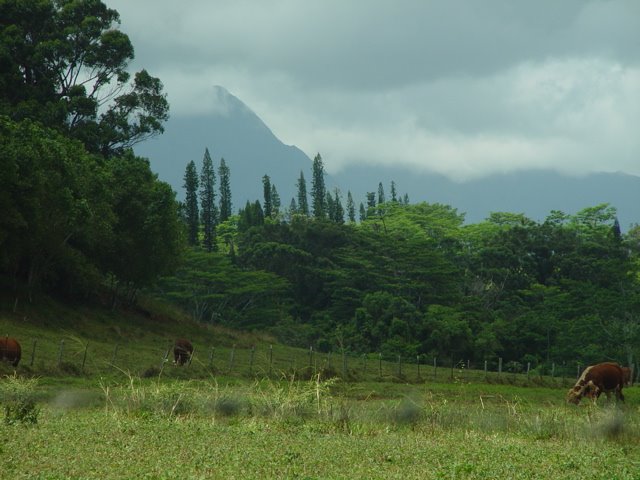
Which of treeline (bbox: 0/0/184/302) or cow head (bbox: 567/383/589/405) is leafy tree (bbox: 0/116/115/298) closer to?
treeline (bbox: 0/0/184/302)

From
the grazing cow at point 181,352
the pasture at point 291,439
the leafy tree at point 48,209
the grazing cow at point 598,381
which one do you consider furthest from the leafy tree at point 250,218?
the pasture at point 291,439

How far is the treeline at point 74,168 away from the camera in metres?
39.3

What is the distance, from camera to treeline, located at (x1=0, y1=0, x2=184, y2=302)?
129 ft

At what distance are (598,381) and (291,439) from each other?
15.3 meters

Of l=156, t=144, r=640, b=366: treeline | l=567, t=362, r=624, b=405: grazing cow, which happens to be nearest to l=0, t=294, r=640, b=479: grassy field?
l=567, t=362, r=624, b=405: grazing cow

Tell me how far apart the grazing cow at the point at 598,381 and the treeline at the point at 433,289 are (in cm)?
2294

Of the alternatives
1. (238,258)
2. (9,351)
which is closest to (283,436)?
(9,351)

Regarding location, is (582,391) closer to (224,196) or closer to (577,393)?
(577,393)

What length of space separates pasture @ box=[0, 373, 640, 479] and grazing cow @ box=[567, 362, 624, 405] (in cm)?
783

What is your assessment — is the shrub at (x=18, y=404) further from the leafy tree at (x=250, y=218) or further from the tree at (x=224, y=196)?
the tree at (x=224, y=196)

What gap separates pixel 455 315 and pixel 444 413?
4111 cm

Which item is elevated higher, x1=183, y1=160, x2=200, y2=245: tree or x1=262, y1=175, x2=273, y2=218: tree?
x1=262, y1=175, x2=273, y2=218: tree

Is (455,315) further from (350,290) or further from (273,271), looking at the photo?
(273,271)

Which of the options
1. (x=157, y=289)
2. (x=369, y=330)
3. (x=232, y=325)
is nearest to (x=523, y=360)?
(x=369, y=330)
